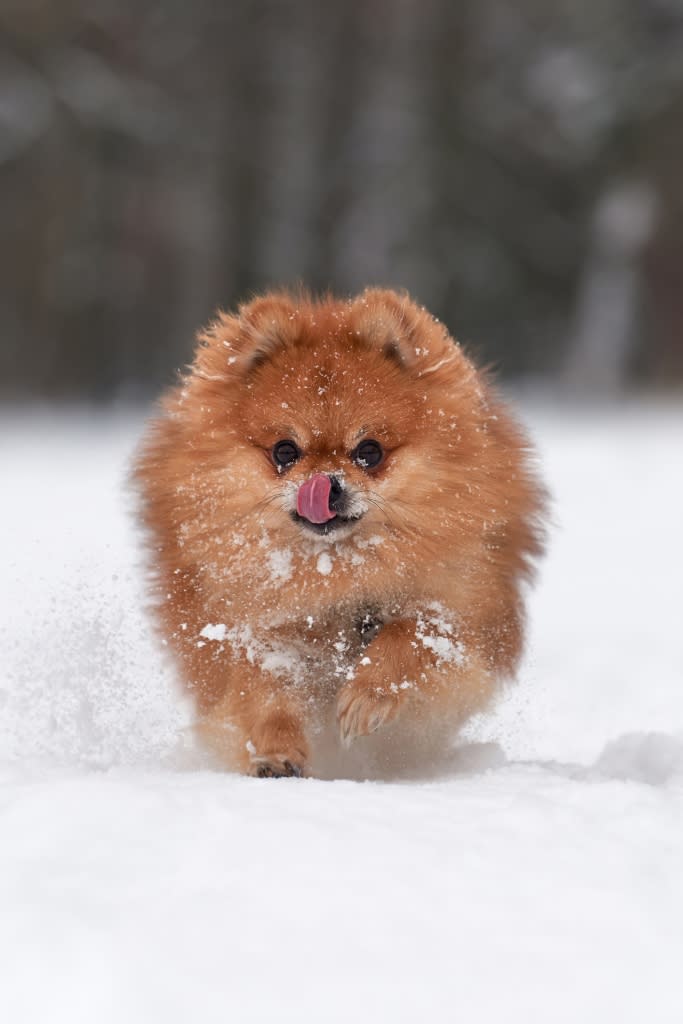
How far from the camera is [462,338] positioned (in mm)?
22609

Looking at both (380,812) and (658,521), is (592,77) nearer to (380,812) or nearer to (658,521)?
(658,521)

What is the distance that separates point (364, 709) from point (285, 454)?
78 centimetres

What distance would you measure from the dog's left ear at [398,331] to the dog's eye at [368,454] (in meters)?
0.35

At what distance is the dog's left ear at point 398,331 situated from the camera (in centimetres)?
407

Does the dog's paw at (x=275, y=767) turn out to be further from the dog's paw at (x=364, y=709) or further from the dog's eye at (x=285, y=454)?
the dog's eye at (x=285, y=454)

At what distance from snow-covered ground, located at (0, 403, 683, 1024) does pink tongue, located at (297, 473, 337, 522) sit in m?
0.76

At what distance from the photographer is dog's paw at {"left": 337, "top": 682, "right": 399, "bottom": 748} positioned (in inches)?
149

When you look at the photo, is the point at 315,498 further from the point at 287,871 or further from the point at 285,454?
the point at 287,871

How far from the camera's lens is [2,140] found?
20.6 metres

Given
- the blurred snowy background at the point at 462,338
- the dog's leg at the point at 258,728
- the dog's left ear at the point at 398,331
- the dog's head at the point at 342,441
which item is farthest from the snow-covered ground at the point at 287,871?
the dog's left ear at the point at 398,331

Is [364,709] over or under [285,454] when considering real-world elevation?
under

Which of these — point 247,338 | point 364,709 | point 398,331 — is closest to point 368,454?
point 398,331

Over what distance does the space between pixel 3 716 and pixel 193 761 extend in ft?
2.10

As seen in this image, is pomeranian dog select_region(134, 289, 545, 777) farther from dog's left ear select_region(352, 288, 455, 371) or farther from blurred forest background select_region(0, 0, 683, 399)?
blurred forest background select_region(0, 0, 683, 399)
